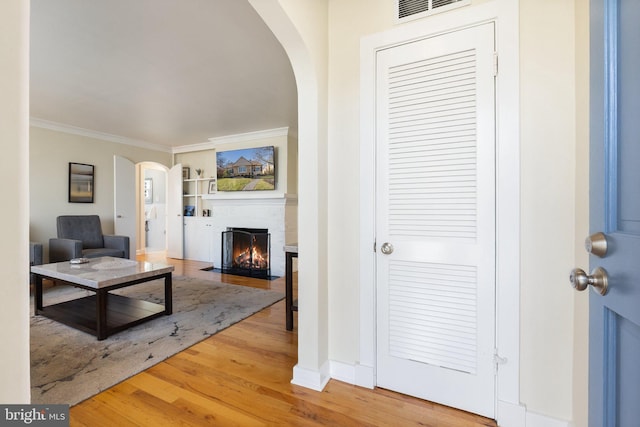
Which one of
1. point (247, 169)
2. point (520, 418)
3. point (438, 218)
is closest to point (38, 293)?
point (247, 169)

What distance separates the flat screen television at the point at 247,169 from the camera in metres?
5.04

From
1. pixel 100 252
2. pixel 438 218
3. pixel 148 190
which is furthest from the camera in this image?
pixel 148 190

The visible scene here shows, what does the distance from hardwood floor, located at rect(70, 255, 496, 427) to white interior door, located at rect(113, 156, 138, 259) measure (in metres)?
4.22

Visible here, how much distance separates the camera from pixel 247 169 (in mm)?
5223

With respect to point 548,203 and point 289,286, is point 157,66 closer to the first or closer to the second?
point 289,286

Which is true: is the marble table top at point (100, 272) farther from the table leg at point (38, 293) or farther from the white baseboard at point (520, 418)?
the white baseboard at point (520, 418)

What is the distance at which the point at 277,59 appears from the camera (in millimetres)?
2656

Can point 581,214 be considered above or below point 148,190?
below

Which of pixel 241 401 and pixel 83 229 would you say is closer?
pixel 241 401

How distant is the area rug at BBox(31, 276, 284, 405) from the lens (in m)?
1.78

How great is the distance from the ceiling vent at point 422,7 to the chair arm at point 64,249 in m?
4.59

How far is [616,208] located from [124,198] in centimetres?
647

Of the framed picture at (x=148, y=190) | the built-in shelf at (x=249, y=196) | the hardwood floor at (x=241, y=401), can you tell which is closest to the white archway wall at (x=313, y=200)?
the hardwood floor at (x=241, y=401)

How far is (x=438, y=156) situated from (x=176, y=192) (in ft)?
19.5
